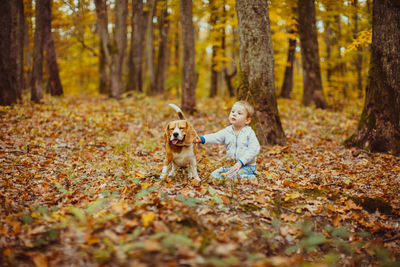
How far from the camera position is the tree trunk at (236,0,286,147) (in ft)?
22.0

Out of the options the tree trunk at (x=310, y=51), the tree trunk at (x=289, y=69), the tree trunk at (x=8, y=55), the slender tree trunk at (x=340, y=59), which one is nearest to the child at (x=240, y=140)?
the tree trunk at (x=8, y=55)

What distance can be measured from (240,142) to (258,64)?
2914 millimetres

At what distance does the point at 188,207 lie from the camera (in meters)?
3.12

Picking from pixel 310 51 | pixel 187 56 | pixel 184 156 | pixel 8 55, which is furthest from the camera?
pixel 310 51

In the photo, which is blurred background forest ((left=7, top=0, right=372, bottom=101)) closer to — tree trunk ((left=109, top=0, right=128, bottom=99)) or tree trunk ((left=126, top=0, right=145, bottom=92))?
tree trunk ((left=126, top=0, right=145, bottom=92))

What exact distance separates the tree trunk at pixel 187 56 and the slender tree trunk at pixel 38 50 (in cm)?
640

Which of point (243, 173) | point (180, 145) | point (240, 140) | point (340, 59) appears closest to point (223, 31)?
point (340, 59)

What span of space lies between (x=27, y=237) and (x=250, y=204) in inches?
105

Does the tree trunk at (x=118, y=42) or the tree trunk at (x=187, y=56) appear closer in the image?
the tree trunk at (x=187, y=56)

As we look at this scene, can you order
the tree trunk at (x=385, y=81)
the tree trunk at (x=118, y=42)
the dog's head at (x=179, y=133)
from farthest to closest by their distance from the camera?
the tree trunk at (x=118, y=42) < the tree trunk at (x=385, y=81) < the dog's head at (x=179, y=133)

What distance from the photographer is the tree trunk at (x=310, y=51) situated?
1274 cm

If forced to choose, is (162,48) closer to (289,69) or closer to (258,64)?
(289,69)

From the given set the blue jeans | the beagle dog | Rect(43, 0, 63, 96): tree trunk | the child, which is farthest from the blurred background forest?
the beagle dog

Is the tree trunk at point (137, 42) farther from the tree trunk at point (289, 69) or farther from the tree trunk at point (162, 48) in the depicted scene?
the tree trunk at point (289, 69)
